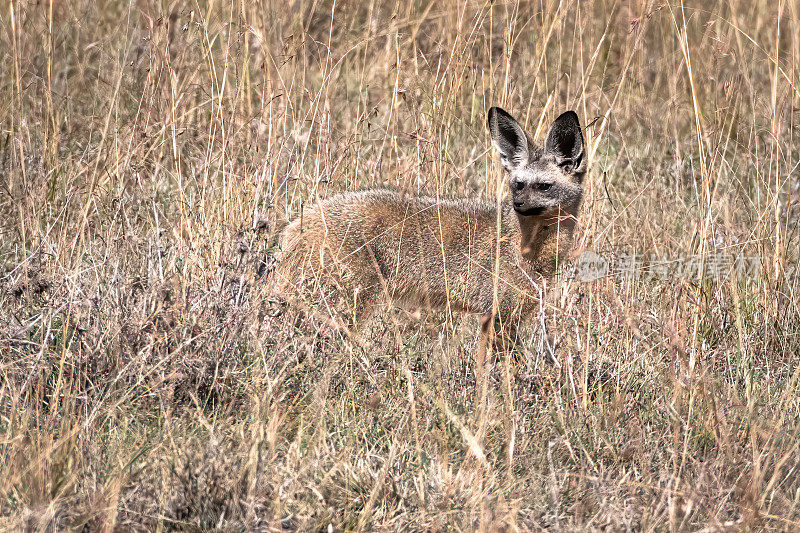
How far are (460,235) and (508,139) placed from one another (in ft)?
1.90

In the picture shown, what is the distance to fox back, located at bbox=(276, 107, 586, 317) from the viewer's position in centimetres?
472

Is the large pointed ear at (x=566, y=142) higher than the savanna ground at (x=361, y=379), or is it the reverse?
the large pointed ear at (x=566, y=142)

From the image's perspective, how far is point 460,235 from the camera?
16.7 ft

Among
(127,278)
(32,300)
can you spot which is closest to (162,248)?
(127,278)

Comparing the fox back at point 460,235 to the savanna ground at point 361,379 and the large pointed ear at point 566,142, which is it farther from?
the savanna ground at point 361,379

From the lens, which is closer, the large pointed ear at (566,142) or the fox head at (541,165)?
the large pointed ear at (566,142)

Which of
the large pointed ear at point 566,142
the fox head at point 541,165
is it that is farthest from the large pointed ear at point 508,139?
the large pointed ear at point 566,142

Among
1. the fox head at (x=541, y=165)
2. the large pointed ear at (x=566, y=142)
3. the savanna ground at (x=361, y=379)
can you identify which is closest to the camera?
the savanna ground at (x=361, y=379)

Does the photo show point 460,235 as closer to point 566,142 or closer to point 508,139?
point 508,139

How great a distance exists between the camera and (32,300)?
390 centimetres

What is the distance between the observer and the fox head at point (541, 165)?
4.71 meters

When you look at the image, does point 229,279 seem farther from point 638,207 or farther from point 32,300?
point 638,207

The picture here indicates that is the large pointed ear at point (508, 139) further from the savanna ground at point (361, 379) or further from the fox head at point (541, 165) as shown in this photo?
the savanna ground at point (361, 379)

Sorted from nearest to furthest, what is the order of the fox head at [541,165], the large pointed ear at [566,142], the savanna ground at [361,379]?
the savanna ground at [361,379] → the large pointed ear at [566,142] → the fox head at [541,165]
